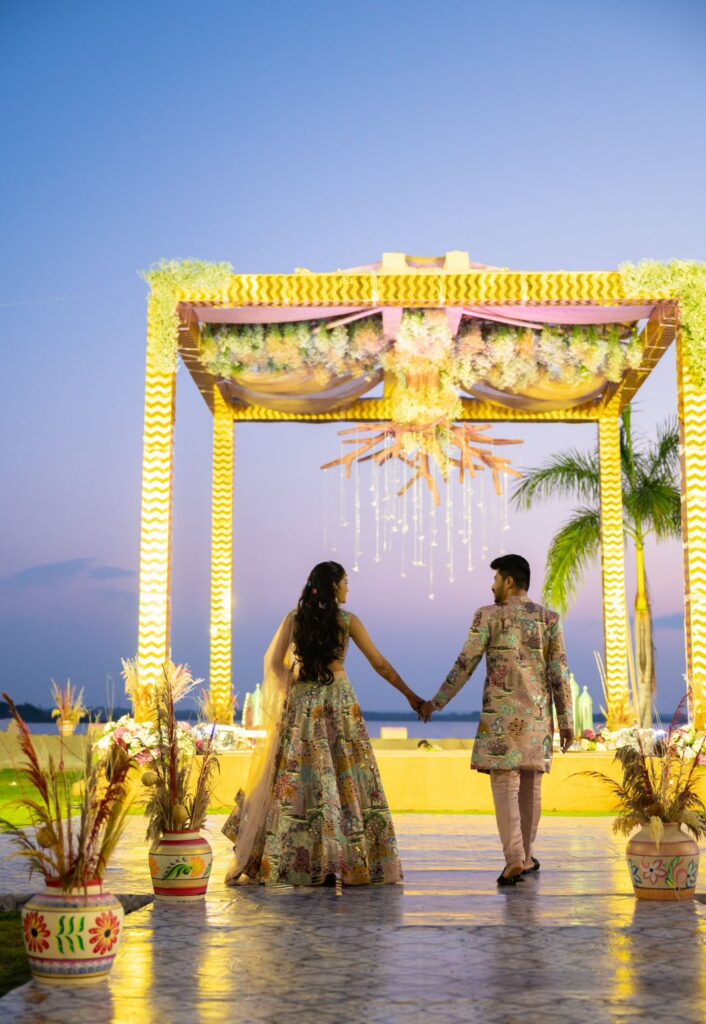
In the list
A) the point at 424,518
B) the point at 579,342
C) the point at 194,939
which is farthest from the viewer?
the point at 424,518

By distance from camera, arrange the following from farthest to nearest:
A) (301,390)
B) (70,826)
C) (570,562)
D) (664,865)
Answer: (570,562), (301,390), (664,865), (70,826)

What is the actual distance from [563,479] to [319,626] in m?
11.5

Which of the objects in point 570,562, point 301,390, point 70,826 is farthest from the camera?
point 570,562

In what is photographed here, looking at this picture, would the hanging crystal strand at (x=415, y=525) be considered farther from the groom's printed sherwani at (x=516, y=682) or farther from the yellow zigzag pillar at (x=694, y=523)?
the groom's printed sherwani at (x=516, y=682)

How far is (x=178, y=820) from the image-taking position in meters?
5.74

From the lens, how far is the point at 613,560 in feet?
46.5

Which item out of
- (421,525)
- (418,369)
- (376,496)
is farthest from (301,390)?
(421,525)

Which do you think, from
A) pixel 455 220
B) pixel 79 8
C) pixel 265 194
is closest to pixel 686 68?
pixel 455 220

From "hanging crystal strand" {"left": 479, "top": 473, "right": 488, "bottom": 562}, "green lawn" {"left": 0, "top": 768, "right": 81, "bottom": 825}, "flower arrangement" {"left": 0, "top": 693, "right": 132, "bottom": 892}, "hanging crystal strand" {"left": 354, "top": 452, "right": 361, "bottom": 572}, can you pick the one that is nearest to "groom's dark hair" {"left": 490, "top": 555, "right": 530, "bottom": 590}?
"green lawn" {"left": 0, "top": 768, "right": 81, "bottom": 825}

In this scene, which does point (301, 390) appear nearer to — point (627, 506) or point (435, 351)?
point (435, 351)

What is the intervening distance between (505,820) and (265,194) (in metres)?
11.8

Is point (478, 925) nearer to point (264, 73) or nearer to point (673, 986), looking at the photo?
point (673, 986)

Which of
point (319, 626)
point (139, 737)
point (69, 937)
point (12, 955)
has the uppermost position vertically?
point (319, 626)

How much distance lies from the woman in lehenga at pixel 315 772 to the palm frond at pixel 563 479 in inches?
443
